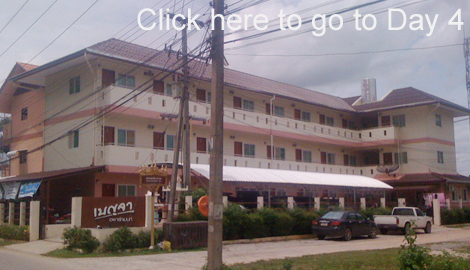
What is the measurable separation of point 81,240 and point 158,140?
14.2 metres

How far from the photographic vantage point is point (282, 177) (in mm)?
32312

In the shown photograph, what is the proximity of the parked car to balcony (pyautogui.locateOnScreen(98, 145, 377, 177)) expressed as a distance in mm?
9916

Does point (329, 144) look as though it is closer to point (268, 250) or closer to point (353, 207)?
point (353, 207)

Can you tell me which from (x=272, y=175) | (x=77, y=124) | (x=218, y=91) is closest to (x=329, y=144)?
(x=272, y=175)

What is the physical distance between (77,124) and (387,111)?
30.4m

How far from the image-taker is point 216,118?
13156mm

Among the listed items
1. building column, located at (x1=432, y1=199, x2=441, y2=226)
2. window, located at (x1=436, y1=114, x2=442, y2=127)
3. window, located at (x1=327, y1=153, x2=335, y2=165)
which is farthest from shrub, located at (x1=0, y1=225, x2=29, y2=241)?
window, located at (x1=436, y1=114, x2=442, y2=127)

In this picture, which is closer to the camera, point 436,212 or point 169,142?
point 169,142

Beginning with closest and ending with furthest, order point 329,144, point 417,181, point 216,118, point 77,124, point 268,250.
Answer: point 216,118
point 268,250
point 77,124
point 417,181
point 329,144

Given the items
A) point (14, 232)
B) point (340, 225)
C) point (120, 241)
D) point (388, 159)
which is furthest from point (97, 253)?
point (388, 159)

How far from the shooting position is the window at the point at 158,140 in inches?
1293

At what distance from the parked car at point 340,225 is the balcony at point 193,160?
992cm

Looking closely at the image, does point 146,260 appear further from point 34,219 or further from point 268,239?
point 268,239

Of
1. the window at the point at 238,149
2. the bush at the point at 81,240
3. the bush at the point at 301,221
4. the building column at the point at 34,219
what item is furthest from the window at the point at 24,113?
the bush at the point at 301,221
